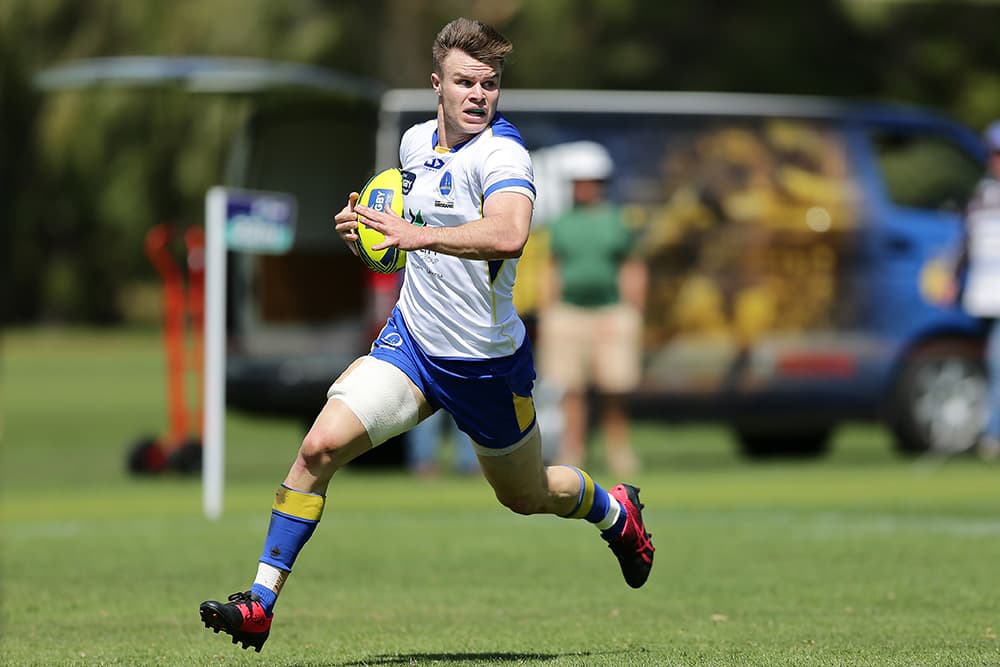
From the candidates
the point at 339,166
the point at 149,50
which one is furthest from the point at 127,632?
the point at 149,50

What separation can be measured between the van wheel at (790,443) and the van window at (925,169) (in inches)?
100

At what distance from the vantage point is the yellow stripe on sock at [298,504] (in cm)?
686

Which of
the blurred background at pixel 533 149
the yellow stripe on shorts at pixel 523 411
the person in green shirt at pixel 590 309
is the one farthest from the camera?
the blurred background at pixel 533 149

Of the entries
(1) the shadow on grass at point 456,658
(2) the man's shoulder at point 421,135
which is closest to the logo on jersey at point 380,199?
(2) the man's shoulder at point 421,135

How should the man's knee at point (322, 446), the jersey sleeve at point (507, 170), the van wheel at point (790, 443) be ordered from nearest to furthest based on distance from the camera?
the jersey sleeve at point (507, 170) < the man's knee at point (322, 446) < the van wheel at point (790, 443)

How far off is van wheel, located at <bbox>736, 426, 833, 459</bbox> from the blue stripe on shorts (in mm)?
11425

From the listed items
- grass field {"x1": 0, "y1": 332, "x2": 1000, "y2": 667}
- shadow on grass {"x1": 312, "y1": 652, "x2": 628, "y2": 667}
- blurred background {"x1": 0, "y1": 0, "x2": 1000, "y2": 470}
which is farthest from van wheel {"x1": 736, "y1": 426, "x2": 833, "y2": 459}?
shadow on grass {"x1": 312, "y1": 652, "x2": 628, "y2": 667}

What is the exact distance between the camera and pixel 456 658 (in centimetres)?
703

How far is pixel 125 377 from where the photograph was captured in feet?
106

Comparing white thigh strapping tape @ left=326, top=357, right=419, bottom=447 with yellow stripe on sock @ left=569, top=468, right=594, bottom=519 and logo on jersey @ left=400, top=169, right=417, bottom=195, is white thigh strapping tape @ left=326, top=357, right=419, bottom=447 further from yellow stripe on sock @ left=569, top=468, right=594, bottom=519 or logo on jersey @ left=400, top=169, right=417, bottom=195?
yellow stripe on sock @ left=569, top=468, right=594, bottom=519

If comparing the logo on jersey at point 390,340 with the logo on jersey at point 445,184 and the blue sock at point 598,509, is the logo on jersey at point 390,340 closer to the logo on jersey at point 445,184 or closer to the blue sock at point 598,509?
the logo on jersey at point 445,184

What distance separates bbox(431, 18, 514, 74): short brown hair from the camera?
684 cm

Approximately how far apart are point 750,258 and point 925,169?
193 cm

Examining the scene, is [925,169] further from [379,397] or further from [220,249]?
[379,397]
